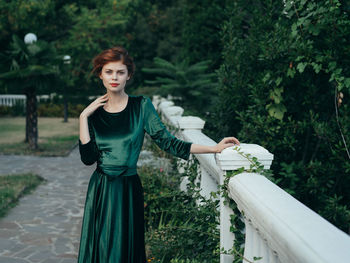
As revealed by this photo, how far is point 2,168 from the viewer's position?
9.97m

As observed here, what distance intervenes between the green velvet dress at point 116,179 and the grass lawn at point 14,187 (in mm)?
3687

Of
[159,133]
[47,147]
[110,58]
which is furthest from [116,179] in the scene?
[47,147]

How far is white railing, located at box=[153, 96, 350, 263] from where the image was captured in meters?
1.44

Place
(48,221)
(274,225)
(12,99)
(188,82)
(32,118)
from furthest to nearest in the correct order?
(12,99) < (32,118) < (188,82) < (48,221) < (274,225)

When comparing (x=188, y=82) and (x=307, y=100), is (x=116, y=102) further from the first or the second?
(x=188, y=82)

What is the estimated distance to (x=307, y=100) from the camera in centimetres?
469

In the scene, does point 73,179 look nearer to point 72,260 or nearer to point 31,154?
point 31,154

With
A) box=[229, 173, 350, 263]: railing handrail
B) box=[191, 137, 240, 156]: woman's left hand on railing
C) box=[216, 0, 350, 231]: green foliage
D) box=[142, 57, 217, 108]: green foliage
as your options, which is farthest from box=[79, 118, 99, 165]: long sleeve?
box=[142, 57, 217, 108]: green foliage

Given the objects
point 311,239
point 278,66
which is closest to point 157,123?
point 311,239

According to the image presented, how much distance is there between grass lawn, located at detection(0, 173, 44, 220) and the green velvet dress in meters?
3.69

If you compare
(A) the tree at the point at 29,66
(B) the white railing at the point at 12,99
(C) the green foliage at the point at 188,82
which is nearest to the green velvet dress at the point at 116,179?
(C) the green foliage at the point at 188,82

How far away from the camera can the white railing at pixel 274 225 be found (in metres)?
1.44

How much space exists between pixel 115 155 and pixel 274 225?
150 cm

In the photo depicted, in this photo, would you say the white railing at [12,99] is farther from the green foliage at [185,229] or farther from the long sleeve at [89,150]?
the long sleeve at [89,150]
